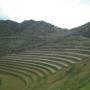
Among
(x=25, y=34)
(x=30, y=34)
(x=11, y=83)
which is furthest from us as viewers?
(x=25, y=34)

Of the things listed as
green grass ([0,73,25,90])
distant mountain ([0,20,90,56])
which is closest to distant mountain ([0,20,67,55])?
distant mountain ([0,20,90,56])

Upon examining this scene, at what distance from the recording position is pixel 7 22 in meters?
175

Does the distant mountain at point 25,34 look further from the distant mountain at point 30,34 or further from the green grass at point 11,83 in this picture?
the green grass at point 11,83

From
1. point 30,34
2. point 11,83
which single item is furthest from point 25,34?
point 11,83

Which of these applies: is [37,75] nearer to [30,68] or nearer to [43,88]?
[30,68]

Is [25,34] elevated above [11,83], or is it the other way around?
[25,34]

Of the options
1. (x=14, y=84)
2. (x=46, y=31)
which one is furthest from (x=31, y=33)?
(x=14, y=84)

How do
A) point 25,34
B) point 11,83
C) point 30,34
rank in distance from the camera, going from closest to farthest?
point 11,83 → point 30,34 → point 25,34

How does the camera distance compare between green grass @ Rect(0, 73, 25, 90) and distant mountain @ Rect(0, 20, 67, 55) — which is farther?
distant mountain @ Rect(0, 20, 67, 55)

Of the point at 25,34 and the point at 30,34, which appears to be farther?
the point at 25,34

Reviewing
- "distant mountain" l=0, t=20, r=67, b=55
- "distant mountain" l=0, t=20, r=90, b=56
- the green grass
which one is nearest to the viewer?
the green grass

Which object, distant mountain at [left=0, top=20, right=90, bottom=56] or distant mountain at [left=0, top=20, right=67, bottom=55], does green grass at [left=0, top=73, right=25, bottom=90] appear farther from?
distant mountain at [left=0, top=20, right=67, bottom=55]

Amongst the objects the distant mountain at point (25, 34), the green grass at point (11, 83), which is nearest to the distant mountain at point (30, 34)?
the distant mountain at point (25, 34)

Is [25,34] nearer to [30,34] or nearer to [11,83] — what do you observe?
[30,34]
